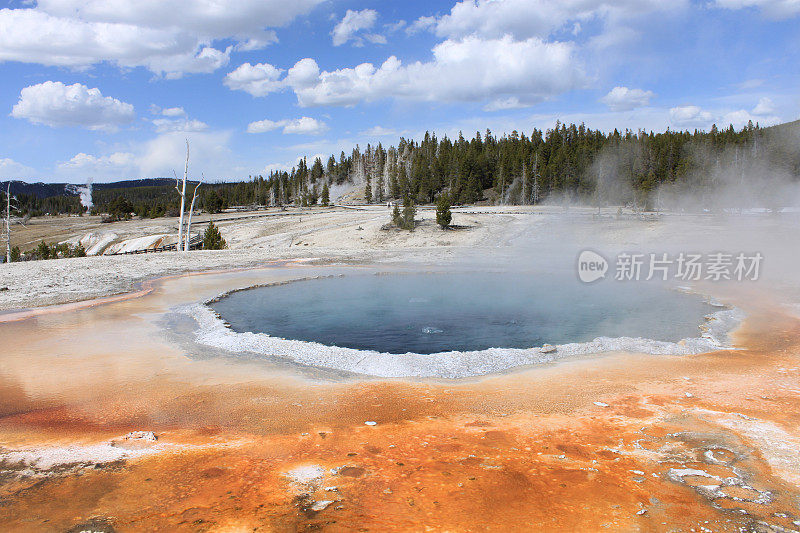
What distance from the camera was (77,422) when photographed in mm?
6309

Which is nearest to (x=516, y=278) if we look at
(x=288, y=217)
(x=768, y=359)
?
(x=768, y=359)

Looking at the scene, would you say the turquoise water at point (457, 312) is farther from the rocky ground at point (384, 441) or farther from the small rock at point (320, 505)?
the small rock at point (320, 505)

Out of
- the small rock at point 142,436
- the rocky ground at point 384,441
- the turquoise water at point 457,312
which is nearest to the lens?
the rocky ground at point 384,441

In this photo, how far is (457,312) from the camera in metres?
13.5

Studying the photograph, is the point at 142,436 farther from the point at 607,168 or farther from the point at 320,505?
the point at 607,168

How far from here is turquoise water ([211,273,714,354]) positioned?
11125 mm
